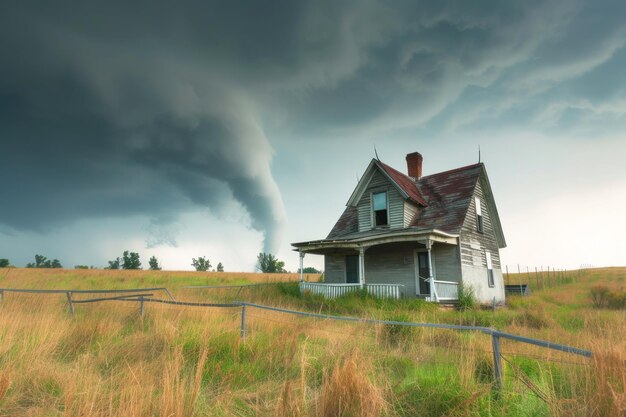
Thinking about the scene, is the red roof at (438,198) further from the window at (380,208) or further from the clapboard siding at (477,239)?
the window at (380,208)

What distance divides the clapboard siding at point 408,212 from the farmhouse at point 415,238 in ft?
0.16

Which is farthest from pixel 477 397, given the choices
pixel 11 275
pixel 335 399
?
pixel 11 275

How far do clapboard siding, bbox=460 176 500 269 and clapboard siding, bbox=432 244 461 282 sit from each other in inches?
14.6

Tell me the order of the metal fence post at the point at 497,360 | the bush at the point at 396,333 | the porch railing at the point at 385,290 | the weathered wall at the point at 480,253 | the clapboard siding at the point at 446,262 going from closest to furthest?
the metal fence post at the point at 497,360 < the bush at the point at 396,333 < the porch railing at the point at 385,290 < the clapboard siding at the point at 446,262 < the weathered wall at the point at 480,253

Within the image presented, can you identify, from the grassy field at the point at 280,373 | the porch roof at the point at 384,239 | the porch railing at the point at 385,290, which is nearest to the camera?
the grassy field at the point at 280,373

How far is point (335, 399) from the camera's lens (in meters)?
3.14

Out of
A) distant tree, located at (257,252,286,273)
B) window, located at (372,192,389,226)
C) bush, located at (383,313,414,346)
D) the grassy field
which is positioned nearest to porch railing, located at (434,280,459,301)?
window, located at (372,192,389,226)

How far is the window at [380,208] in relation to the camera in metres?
18.8

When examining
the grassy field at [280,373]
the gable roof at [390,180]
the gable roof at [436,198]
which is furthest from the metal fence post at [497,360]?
the gable roof at [390,180]

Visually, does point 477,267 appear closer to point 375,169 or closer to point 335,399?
point 375,169

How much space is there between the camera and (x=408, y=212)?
720 inches

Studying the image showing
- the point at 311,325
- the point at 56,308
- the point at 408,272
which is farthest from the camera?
the point at 408,272

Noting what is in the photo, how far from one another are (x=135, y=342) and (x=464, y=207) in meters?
15.4

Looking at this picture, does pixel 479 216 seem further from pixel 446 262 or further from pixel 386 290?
pixel 386 290
